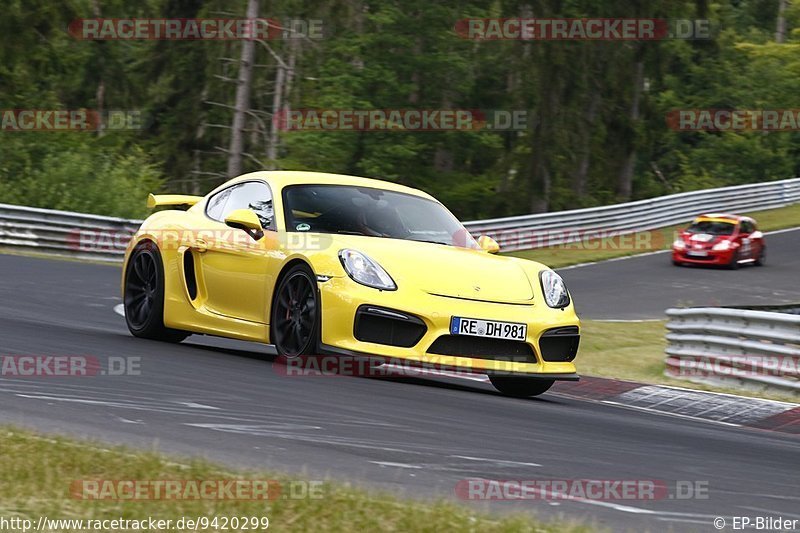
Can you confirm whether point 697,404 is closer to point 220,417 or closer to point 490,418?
point 490,418

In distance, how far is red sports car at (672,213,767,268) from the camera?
98.6ft

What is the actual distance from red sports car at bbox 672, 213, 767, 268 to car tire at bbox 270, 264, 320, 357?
71.8ft

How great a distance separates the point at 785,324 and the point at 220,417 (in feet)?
21.1

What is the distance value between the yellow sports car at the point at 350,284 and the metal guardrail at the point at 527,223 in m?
13.7

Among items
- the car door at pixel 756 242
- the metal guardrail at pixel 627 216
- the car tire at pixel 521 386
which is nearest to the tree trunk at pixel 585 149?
the metal guardrail at pixel 627 216

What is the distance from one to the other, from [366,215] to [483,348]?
5.16 ft

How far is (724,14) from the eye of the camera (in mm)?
68688

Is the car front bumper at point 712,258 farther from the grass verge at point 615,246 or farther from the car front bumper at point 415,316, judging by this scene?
the car front bumper at point 415,316

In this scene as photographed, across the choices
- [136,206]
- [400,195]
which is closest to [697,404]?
[400,195]

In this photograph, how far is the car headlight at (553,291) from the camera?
9.45 m

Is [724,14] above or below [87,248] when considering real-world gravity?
above

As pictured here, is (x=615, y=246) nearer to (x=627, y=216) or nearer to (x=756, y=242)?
(x=627, y=216)

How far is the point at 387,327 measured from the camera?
882 centimetres

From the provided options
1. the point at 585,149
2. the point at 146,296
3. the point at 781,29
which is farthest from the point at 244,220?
the point at 781,29
